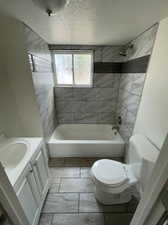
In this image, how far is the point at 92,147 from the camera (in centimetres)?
213

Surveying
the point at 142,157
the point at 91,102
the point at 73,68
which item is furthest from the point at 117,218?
the point at 73,68

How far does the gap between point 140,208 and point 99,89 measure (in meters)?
2.22

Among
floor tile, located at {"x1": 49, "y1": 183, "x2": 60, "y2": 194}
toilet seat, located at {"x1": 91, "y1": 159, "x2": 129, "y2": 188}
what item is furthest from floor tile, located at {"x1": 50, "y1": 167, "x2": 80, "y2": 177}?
toilet seat, located at {"x1": 91, "y1": 159, "x2": 129, "y2": 188}

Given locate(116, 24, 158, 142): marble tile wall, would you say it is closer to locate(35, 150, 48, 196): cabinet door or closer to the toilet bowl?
the toilet bowl

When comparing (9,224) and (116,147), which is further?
(116,147)

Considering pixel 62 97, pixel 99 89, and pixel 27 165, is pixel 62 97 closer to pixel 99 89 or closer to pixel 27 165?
pixel 99 89

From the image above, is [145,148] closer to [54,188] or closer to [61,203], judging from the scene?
[61,203]

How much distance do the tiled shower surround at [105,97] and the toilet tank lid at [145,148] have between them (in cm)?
46

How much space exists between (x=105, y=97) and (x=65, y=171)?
174 centimetres

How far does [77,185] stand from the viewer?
169 cm

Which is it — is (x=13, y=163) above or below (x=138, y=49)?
below

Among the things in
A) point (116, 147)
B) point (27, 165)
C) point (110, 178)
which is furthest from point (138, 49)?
point (27, 165)

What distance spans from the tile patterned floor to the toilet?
9 cm

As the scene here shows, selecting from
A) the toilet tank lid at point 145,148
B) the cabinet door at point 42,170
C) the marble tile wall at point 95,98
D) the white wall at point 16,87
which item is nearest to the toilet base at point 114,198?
the toilet tank lid at point 145,148
